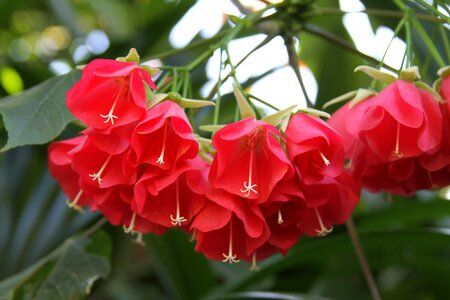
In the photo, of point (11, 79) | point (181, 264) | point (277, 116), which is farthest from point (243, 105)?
point (11, 79)

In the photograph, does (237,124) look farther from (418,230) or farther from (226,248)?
(418,230)

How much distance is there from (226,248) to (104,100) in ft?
0.84

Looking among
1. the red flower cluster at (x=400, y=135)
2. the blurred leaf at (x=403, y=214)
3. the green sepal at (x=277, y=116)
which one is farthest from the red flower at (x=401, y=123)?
the blurred leaf at (x=403, y=214)

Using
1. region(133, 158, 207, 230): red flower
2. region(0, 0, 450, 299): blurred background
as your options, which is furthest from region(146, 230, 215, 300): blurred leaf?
region(133, 158, 207, 230): red flower

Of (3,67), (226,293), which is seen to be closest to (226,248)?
(226,293)

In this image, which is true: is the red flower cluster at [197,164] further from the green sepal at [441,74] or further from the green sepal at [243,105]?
the green sepal at [441,74]

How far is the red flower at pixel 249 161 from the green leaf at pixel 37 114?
0.29 m

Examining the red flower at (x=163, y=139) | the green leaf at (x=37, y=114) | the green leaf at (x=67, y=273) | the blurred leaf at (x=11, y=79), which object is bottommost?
the green leaf at (x=67, y=273)

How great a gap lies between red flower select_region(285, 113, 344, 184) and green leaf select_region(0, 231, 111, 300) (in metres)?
0.50

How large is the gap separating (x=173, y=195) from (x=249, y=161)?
11 centimetres

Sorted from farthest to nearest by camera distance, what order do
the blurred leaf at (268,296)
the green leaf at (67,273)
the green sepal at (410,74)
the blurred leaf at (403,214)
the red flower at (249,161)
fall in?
the blurred leaf at (403,214) → the blurred leaf at (268,296) → the green leaf at (67,273) → the green sepal at (410,74) → the red flower at (249,161)

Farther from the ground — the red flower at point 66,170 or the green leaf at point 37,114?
the green leaf at point 37,114

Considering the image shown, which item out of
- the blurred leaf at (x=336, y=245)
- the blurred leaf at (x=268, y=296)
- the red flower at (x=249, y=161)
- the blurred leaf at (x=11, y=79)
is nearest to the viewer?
the red flower at (x=249, y=161)

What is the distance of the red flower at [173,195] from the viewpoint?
885 mm
